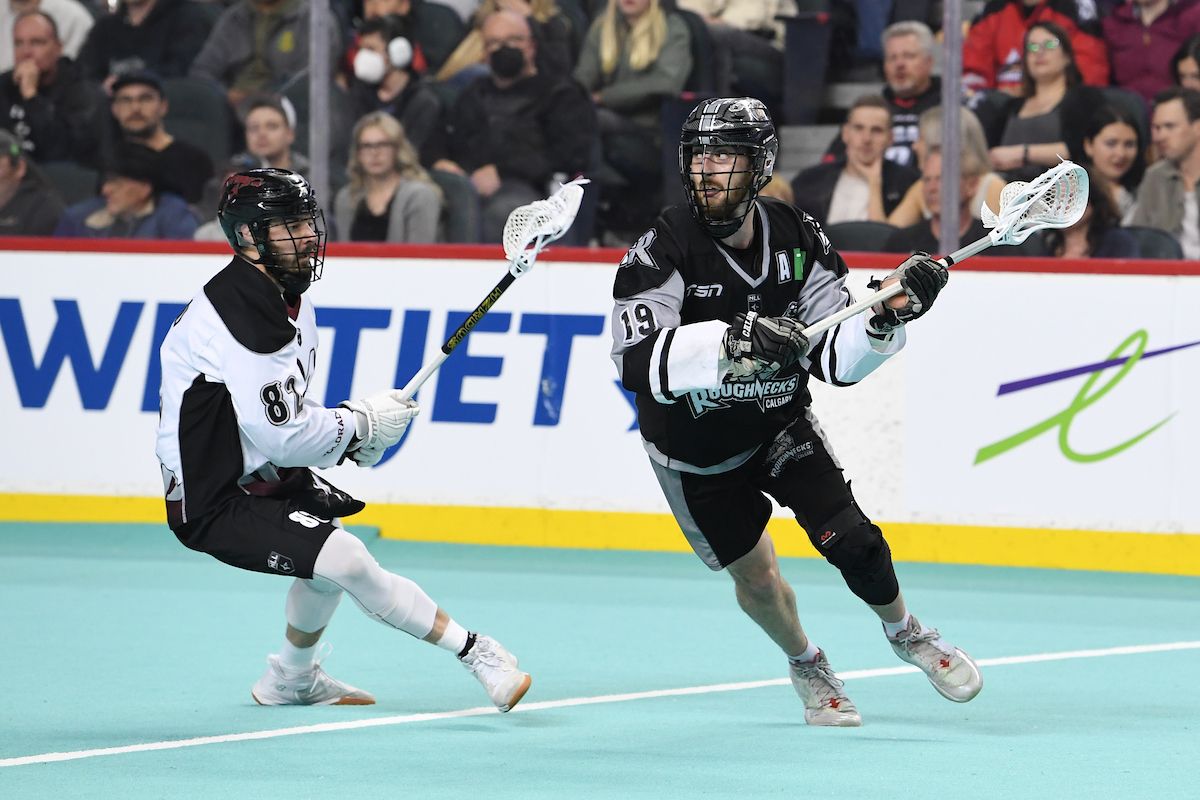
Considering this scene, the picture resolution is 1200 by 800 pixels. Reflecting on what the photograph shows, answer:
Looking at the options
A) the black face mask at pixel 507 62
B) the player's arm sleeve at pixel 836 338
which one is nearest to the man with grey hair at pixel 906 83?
the black face mask at pixel 507 62

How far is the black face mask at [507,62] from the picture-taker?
32.9 ft

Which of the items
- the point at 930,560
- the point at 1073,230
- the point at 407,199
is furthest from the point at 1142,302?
the point at 407,199

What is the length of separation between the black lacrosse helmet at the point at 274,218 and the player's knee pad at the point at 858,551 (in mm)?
1530

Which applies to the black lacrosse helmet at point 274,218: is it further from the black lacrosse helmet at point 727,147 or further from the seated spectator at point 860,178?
the seated spectator at point 860,178

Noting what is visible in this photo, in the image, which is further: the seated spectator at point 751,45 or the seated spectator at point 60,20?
the seated spectator at point 60,20

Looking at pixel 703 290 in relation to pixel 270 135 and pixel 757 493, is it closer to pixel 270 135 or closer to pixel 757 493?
pixel 757 493

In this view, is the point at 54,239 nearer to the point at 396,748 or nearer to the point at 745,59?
the point at 745,59

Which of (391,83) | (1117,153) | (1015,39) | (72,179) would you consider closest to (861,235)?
(1117,153)

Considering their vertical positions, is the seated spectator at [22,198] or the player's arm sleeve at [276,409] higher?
the player's arm sleeve at [276,409]

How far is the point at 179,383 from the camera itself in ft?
17.0

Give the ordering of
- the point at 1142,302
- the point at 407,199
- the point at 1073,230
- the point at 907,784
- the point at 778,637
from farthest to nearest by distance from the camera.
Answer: the point at 407,199 → the point at 1073,230 → the point at 1142,302 → the point at 778,637 → the point at 907,784

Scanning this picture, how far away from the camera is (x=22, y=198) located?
1020cm

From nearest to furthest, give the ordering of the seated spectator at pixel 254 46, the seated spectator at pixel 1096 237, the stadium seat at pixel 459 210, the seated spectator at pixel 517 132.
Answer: the seated spectator at pixel 1096 237 → the stadium seat at pixel 459 210 → the seated spectator at pixel 517 132 → the seated spectator at pixel 254 46

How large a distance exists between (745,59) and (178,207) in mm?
3005
